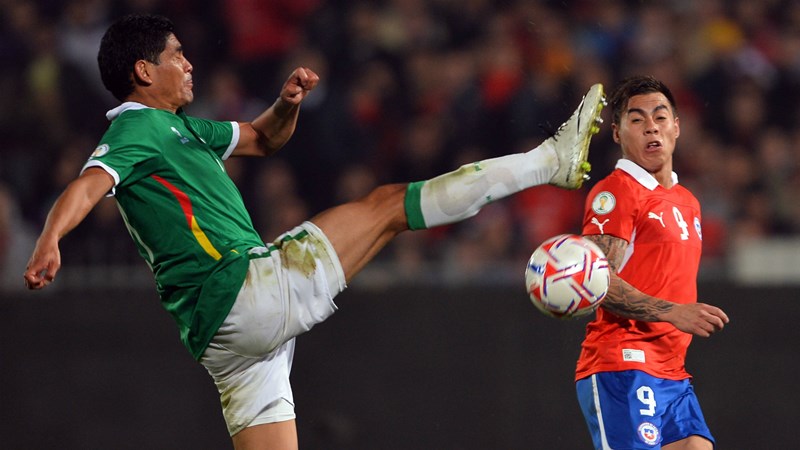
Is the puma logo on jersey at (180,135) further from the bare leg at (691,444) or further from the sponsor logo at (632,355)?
the bare leg at (691,444)

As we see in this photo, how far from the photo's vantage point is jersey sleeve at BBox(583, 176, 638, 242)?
495cm

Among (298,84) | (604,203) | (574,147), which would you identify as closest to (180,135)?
(298,84)

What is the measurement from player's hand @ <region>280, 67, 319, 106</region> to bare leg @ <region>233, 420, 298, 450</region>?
1400 mm

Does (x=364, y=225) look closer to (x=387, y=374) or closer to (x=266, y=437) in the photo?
(x=266, y=437)

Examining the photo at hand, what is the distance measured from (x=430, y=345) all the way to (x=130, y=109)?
361 cm

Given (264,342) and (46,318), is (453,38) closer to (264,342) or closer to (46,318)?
(46,318)

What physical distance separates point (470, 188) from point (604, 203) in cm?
68

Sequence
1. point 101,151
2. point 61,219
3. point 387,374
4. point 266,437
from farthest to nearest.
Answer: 1. point 387,374
2. point 266,437
3. point 101,151
4. point 61,219

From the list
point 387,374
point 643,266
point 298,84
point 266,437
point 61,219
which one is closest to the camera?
point 61,219

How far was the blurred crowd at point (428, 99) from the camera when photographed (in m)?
8.76

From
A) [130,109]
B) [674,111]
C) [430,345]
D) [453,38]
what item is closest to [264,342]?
[130,109]

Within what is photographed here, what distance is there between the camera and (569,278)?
15.2ft

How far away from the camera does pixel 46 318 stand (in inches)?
322

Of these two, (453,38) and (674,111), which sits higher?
(453,38)
